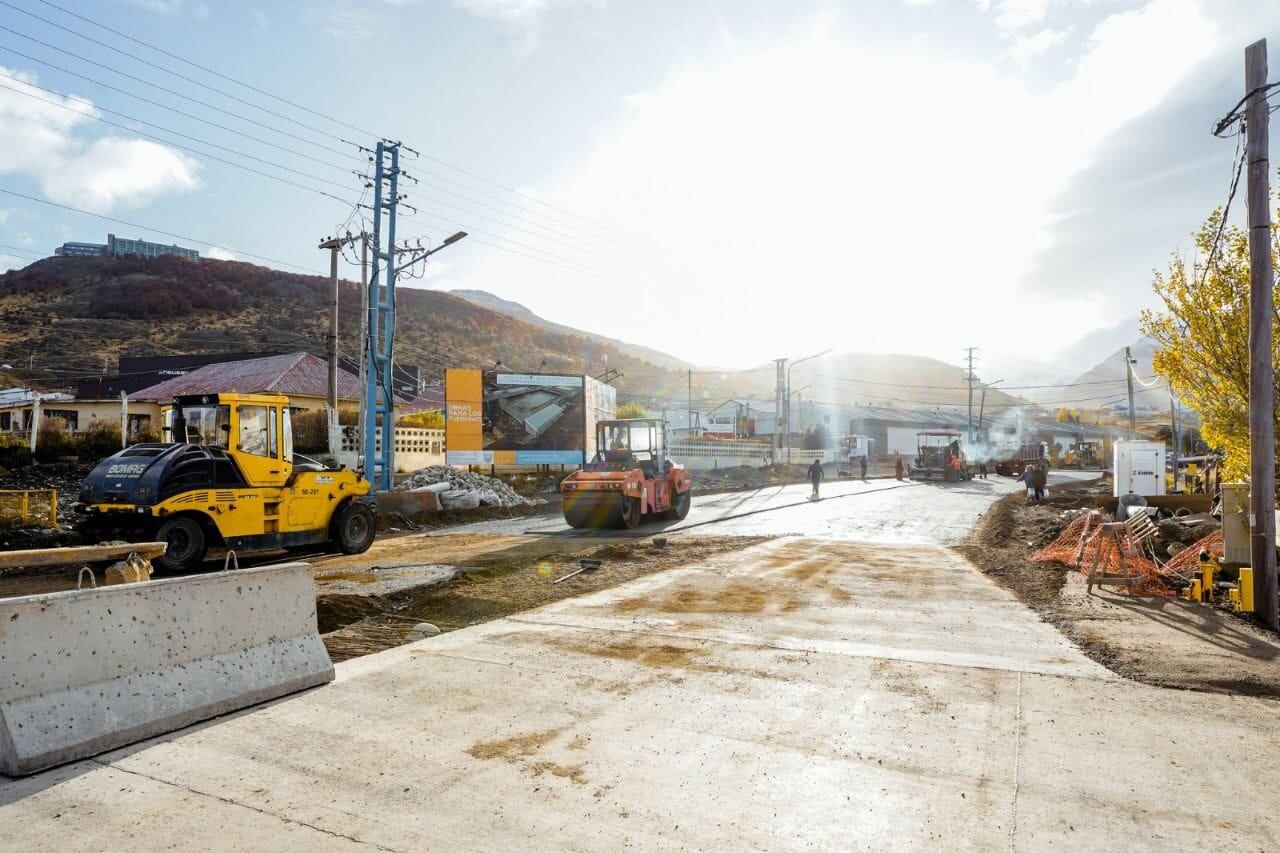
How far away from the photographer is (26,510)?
1514 centimetres

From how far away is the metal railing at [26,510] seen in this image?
49.1 ft

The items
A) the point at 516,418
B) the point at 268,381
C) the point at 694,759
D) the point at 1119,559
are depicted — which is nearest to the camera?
the point at 694,759

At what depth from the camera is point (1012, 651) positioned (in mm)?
6613

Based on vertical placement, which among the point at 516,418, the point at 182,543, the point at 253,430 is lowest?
the point at 182,543

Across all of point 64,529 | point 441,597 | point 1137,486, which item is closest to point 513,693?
point 441,597

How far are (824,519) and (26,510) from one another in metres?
18.3

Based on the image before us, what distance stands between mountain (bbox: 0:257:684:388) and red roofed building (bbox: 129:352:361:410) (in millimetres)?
9882

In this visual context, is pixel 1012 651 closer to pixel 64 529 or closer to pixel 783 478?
pixel 64 529

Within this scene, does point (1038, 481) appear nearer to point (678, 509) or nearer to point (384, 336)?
point (678, 509)

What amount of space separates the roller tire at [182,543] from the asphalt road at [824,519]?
705 cm

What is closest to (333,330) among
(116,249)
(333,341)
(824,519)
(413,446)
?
(333,341)

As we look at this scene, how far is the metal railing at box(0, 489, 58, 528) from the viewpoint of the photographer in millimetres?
14969

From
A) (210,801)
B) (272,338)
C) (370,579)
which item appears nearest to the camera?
(210,801)

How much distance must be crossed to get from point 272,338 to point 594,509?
54844 millimetres
